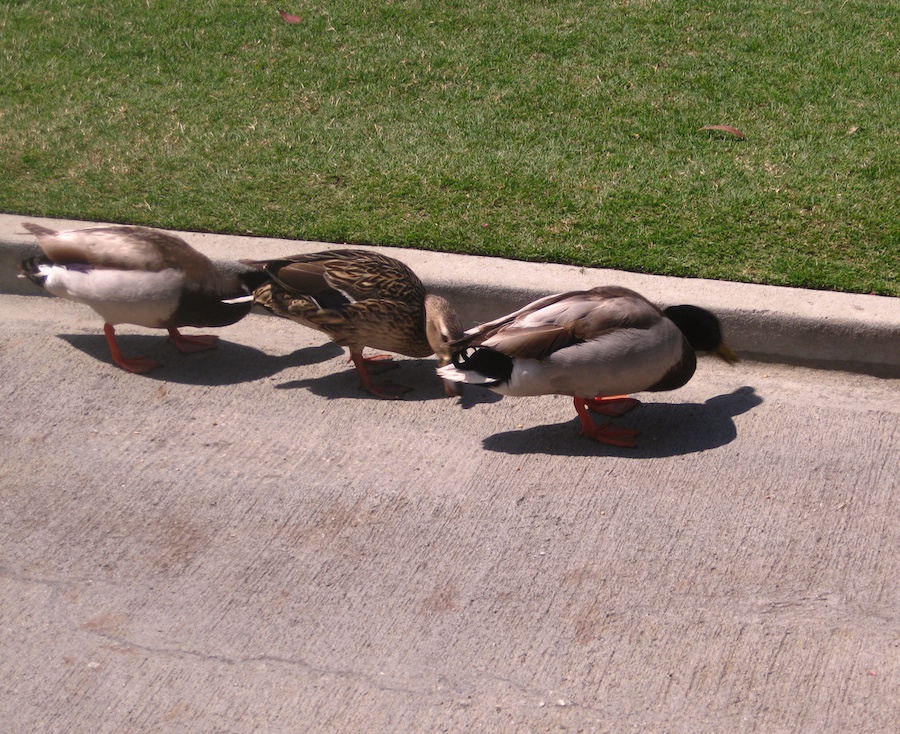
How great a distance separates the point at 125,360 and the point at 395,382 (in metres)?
1.46

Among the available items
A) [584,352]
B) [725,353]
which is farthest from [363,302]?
[725,353]

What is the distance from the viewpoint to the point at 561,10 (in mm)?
8547

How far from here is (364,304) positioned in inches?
199

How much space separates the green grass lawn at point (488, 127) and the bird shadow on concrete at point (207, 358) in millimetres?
863

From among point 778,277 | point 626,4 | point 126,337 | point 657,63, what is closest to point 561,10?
point 626,4

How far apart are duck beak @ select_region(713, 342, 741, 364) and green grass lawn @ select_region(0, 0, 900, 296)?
0.70 metres

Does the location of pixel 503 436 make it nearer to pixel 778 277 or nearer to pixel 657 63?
pixel 778 277

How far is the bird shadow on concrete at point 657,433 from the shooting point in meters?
4.65

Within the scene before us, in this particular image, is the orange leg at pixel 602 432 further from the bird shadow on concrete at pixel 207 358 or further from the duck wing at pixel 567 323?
the bird shadow on concrete at pixel 207 358

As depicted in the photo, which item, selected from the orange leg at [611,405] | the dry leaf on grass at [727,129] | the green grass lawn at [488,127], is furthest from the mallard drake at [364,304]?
the dry leaf on grass at [727,129]

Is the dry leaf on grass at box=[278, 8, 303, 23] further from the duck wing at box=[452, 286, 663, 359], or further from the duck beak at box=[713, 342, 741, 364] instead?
the duck beak at box=[713, 342, 741, 364]

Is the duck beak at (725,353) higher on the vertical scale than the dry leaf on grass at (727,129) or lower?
lower

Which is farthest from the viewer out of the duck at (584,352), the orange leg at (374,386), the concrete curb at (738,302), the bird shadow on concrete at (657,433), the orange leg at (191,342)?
the orange leg at (191,342)

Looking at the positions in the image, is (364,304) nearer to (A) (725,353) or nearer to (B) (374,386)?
(B) (374,386)
